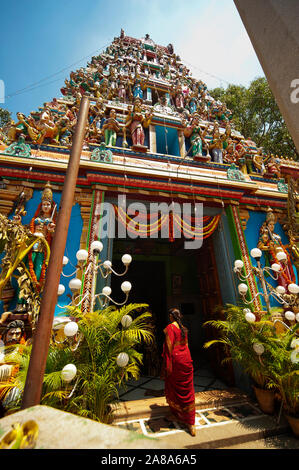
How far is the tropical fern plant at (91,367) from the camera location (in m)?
2.43

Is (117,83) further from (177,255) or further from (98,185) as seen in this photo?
(177,255)

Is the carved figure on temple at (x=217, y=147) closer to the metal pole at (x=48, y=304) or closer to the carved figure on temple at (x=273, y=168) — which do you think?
the carved figure on temple at (x=273, y=168)

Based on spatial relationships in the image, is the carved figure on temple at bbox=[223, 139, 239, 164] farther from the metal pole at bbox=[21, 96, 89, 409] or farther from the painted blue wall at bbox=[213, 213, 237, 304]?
the metal pole at bbox=[21, 96, 89, 409]

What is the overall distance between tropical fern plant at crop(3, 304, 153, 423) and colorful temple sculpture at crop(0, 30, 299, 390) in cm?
70

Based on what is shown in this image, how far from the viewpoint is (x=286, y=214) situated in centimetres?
667

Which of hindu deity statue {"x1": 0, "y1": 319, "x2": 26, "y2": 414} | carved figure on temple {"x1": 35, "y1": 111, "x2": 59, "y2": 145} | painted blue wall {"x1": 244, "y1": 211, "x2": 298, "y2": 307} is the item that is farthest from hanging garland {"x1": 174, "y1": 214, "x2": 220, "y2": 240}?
carved figure on temple {"x1": 35, "y1": 111, "x2": 59, "y2": 145}

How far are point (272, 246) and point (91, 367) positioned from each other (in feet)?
18.7

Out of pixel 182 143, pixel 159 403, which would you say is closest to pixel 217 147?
pixel 182 143

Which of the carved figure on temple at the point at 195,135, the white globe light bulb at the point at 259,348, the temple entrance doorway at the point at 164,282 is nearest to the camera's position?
the white globe light bulb at the point at 259,348

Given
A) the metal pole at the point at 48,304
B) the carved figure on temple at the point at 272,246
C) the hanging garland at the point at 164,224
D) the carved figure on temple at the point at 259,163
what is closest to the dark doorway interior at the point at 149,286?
the hanging garland at the point at 164,224

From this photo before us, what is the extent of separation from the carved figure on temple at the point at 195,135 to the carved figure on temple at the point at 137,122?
5.33 ft

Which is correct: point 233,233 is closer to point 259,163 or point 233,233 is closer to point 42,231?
point 259,163

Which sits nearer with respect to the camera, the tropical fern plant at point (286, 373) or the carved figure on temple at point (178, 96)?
the tropical fern plant at point (286, 373)
